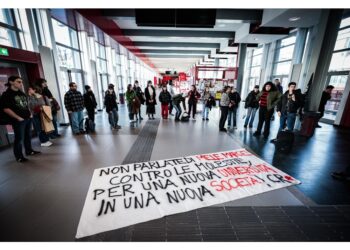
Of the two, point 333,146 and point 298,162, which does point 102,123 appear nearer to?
point 298,162

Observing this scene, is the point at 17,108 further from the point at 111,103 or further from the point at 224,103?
the point at 224,103

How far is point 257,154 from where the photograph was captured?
394 centimetres

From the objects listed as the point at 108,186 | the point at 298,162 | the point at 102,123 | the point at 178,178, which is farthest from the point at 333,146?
the point at 102,123

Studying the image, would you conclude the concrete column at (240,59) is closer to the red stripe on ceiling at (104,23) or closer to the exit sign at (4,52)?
the red stripe on ceiling at (104,23)

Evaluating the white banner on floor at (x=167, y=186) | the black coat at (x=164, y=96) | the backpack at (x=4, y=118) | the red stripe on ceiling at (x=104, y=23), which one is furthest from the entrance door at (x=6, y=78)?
the black coat at (x=164, y=96)

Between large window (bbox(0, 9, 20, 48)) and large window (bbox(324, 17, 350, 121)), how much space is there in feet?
38.7

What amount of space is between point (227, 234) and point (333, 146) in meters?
4.83

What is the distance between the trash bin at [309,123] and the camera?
5.29 metres

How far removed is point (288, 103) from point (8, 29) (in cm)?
812

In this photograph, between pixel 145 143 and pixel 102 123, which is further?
pixel 102 123

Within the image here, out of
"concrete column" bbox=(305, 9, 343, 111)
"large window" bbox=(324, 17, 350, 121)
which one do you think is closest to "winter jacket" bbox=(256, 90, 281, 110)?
"concrete column" bbox=(305, 9, 343, 111)
